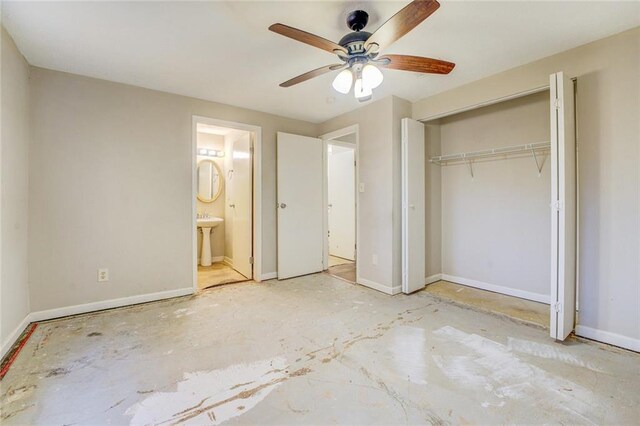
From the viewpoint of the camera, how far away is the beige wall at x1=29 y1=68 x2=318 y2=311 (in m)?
2.51

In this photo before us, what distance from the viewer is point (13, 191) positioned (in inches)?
84.3

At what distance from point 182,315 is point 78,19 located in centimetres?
241

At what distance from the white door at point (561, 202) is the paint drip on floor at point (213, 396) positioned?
6.78ft

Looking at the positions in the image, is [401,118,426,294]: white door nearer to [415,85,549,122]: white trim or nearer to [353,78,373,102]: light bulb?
[415,85,549,122]: white trim

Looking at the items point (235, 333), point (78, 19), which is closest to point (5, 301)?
point (235, 333)

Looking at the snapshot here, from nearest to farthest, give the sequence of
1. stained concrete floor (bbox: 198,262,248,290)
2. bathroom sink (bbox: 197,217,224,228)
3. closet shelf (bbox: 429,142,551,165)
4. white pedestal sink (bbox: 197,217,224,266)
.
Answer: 1. closet shelf (bbox: 429,142,551,165)
2. stained concrete floor (bbox: 198,262,248,290)
3. bathroom sink (bbox: 197,217,224,228)
4. white pedestal sink (bbox: 197,217,224,266)

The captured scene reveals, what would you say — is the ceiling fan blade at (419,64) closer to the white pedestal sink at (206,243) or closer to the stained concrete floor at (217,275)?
the stained concrete floor at (217,275)

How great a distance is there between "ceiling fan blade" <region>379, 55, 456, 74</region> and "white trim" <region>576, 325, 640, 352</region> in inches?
88.6

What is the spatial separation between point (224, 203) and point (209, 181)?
0.47 metres

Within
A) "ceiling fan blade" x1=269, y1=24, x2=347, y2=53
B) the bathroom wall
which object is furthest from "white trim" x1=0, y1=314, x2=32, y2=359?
"ceiling fan blade" x1=269, y1=24, x2=347, y2=53

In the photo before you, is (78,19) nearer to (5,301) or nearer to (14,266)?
(14,266)

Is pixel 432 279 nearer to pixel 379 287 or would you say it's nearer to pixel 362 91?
pixel 379 287

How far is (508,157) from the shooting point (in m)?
3.16

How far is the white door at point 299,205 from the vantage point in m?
3.83
